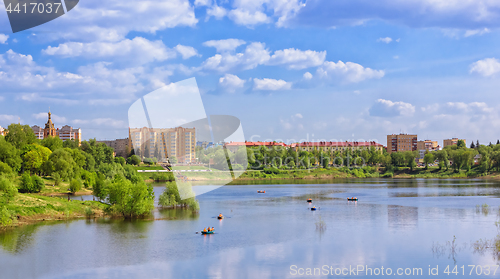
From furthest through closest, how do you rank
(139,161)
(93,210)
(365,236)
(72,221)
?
(139,161), (93,210), (72,221), (365,236)

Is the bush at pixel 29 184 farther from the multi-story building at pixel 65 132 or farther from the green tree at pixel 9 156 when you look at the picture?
the multi-story building at pixel 65 132

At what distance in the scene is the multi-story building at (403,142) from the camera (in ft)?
574

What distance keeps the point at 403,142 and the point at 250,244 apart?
159 m

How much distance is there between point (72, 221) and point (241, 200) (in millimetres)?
23881

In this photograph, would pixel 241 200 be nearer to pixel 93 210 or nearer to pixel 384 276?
pixel 93 210

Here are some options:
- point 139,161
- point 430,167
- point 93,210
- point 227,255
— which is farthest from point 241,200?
point 430,167

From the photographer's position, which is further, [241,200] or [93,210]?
[241,200]

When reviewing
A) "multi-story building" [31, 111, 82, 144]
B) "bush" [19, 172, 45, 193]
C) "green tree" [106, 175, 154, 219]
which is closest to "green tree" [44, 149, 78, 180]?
"bush" [19, 172, 45, 193]

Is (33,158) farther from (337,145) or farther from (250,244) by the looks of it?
(337,145)

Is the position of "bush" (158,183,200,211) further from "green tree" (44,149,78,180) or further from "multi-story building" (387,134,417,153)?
"multi-story building" (387,134,417,153)

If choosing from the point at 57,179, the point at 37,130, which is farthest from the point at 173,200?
the point at 37,130

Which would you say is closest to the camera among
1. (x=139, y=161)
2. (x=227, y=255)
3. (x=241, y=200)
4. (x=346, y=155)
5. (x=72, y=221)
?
(x=227, y=255)

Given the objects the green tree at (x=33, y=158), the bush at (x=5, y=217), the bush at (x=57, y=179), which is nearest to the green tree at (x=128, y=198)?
the bush at (x=5, y=217)

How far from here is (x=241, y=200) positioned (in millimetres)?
57312
